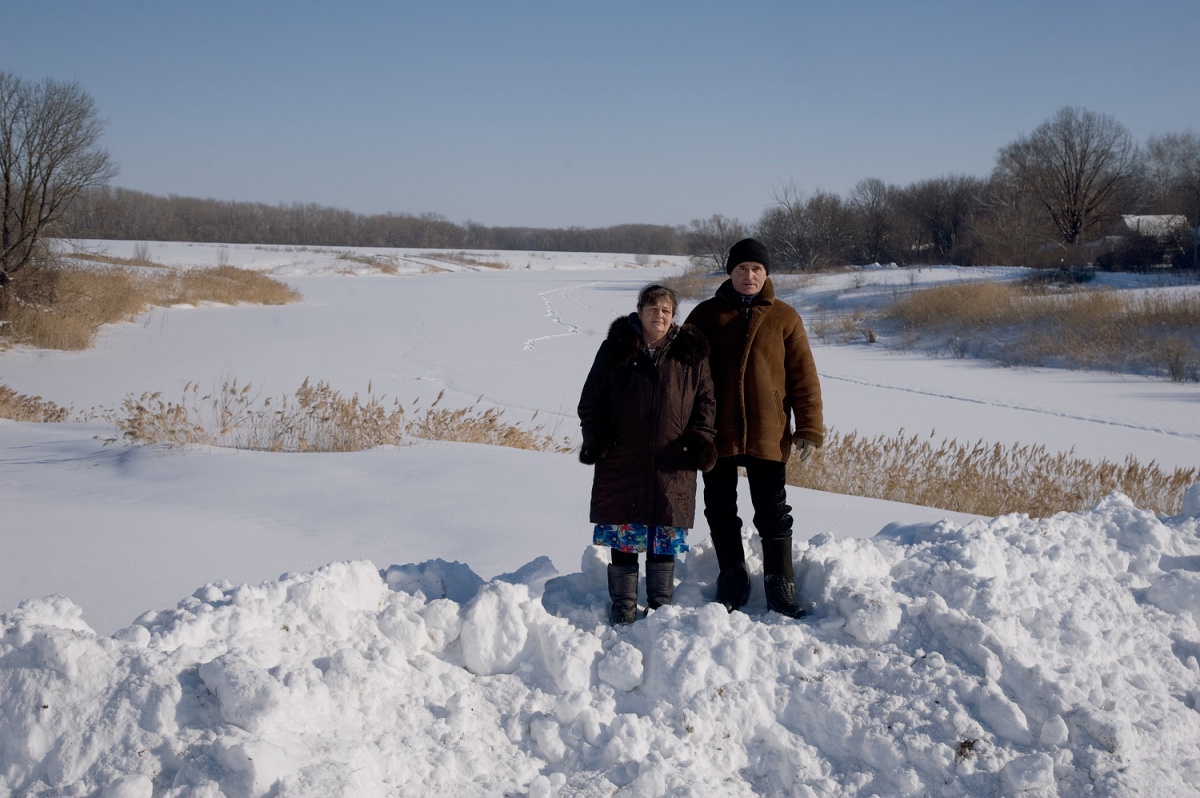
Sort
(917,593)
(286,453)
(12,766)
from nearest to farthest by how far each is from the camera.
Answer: (12,766), (917,593), (286,453)

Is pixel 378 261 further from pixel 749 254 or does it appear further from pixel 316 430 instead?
pixel 749 254

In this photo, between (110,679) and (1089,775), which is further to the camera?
(1089,775)

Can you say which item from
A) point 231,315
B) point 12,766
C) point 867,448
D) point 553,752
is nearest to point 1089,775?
point 553,752

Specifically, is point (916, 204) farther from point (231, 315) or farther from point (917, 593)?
point (917, 593)

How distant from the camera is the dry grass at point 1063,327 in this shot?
18.3 m

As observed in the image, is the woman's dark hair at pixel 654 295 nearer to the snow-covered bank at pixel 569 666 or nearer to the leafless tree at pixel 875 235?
the snow-covered bank at pixel 569 666

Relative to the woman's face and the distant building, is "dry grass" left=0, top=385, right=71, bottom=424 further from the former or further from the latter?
the distant building

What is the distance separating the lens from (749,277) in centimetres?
394

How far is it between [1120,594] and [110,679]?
13.0ft

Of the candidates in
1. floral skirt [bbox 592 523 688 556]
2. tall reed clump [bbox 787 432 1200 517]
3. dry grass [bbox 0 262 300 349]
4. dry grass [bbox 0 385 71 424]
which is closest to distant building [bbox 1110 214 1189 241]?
tall reed clump [bbox 787 432 1200 517]

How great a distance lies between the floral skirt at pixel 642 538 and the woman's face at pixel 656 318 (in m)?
0.80

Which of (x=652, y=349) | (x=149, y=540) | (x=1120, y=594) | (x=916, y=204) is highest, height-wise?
(x=916, y=204)

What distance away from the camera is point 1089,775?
3041mm

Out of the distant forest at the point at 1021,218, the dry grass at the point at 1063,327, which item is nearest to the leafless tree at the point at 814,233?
the distant forest at the point at 1021,218
